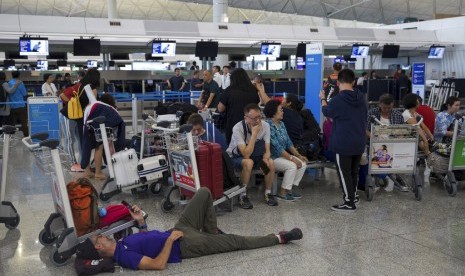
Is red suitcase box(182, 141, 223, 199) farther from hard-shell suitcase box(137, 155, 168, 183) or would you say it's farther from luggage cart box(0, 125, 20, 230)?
luggage cart box(0, 125, 20, 230)

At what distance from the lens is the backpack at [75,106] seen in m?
7.48

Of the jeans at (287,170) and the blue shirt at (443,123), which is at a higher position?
the blue shirt at (443,123)

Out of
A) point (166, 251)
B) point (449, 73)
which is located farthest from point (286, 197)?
point (449, 73)

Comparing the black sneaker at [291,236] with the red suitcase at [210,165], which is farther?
the red suitcase at [210,165]

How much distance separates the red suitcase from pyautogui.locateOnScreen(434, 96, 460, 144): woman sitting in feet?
12.1

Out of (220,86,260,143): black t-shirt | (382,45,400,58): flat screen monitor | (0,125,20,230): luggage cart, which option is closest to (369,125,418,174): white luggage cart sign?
(220,86,260,143): black t-shirt

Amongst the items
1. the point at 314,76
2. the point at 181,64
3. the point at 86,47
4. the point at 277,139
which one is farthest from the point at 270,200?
the point at 181,64

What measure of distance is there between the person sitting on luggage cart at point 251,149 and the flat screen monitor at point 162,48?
1079 centimetres

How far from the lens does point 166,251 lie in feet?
12.4

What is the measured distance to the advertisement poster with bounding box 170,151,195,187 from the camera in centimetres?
516

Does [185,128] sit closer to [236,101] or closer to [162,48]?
[236,101]

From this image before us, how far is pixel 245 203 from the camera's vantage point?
Answer: 571 cm

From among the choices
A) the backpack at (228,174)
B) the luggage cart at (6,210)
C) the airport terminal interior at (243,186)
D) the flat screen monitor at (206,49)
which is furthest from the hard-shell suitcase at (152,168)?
the flat screen monitor at (206,49)

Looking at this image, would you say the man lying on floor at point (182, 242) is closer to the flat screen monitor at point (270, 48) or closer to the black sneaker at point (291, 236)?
the black sneaker at point (291, 236)
